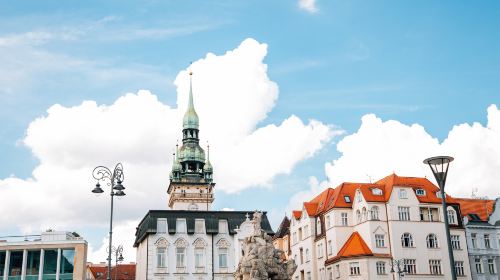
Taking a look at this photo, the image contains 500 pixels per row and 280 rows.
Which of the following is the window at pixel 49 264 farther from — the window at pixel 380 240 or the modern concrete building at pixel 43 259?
the window at pixel 380 240

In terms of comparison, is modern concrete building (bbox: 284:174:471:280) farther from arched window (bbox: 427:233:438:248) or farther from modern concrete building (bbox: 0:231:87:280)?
modern concrete building (bbox: 0:231:87:280)

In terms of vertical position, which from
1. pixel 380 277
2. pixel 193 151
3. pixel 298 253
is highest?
pixel 193 151

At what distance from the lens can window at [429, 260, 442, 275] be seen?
62291mm

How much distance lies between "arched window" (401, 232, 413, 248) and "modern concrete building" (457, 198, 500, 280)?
767 cm

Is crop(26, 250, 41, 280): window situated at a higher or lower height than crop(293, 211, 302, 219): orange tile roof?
lower

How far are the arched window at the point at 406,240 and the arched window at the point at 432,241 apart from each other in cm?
213

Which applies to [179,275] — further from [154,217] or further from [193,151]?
[193,151]

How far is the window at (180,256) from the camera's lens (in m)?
64.9

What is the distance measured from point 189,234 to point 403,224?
23.9 m

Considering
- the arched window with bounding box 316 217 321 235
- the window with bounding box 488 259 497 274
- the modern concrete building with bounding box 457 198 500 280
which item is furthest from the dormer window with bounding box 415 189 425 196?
the arched window with bounding box 316 217 321 235

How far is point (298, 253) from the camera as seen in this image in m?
75.4

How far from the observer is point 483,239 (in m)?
66.6

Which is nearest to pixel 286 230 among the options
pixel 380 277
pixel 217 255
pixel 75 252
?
pixel 217 255

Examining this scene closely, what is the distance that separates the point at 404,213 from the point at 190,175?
58.0 m
